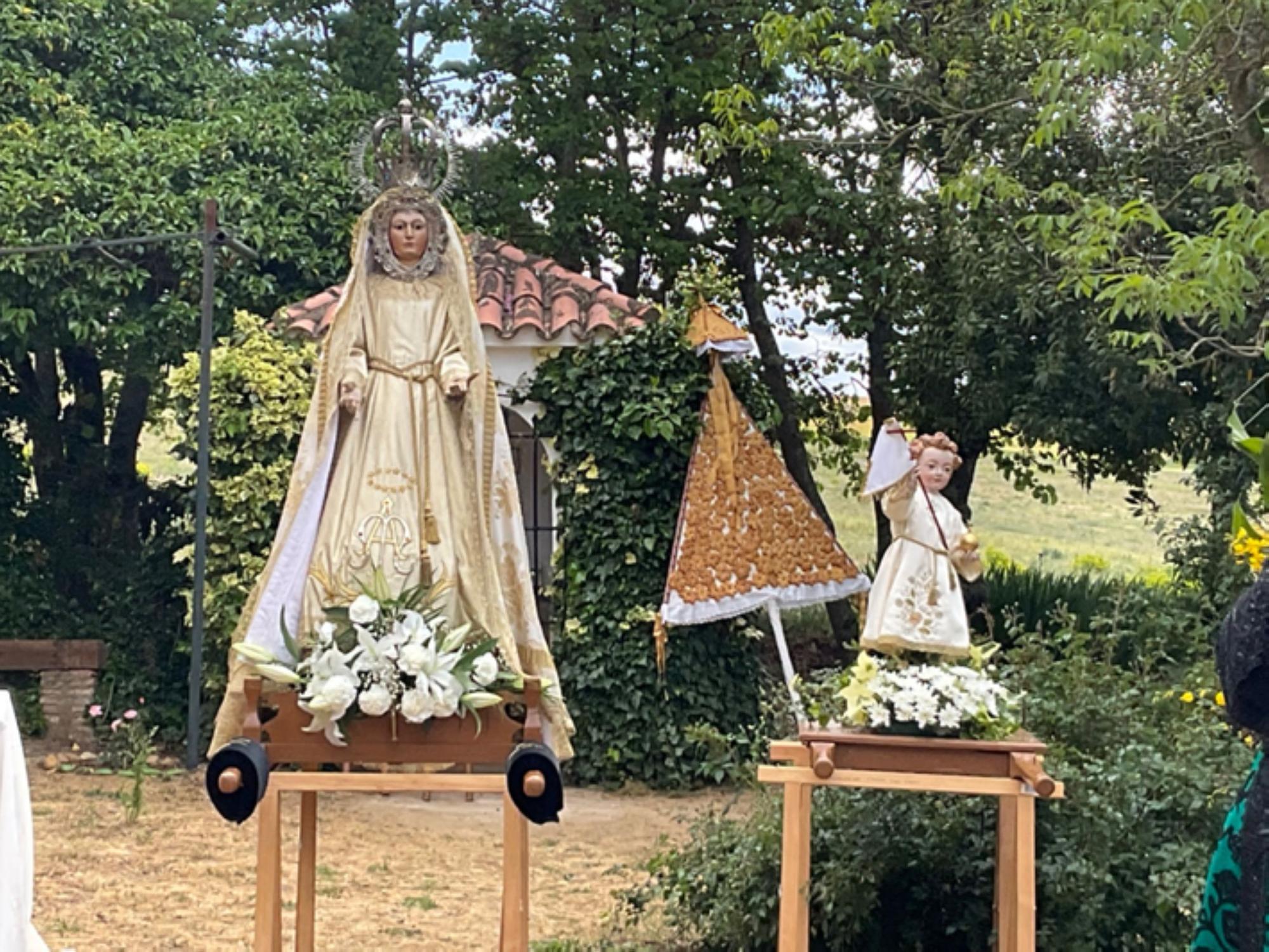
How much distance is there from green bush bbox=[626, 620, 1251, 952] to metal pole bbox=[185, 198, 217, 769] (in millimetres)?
3651

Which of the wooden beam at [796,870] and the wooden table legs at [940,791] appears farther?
the wooden beam at [796,870]

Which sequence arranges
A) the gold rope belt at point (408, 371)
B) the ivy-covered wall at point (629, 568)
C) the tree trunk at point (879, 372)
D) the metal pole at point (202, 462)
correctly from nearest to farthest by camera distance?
1. the gold rope belt at point (408, 371)
2. the metal pole at point (202, 462)
3. the ivy-covered wall at point (629, 568)
4. the tree trunk at point (879, 372)

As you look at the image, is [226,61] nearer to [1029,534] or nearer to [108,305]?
[108,305]

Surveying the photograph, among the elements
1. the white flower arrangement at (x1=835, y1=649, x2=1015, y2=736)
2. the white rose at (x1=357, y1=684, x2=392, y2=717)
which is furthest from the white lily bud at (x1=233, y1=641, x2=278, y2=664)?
the white flower arrangement at (x1=835, y1=649, x2=1015, y2=736)

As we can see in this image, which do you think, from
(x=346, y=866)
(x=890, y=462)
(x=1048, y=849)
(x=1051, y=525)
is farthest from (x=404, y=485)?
(x=1051, y=525)

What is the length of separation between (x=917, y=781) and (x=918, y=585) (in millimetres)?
678

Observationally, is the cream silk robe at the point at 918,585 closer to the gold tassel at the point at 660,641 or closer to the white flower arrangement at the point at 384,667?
the white flower arrangement at the point at 384,667

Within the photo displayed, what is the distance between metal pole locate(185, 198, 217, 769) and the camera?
773 centimetres

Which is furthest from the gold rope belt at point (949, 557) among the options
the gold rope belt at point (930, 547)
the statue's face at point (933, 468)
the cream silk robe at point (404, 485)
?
the cream silk robe at point (404, 485)

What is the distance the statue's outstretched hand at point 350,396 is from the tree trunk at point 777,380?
7.54 m

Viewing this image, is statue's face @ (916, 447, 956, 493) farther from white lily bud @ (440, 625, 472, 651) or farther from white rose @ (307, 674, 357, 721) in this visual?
white rose @ (307, 674, 357, 721)

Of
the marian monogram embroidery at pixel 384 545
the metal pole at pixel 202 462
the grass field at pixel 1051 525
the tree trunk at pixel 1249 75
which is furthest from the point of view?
the grass field at pixel 1051 525

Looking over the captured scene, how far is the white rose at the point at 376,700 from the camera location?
364cm

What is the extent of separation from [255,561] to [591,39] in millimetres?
4885
